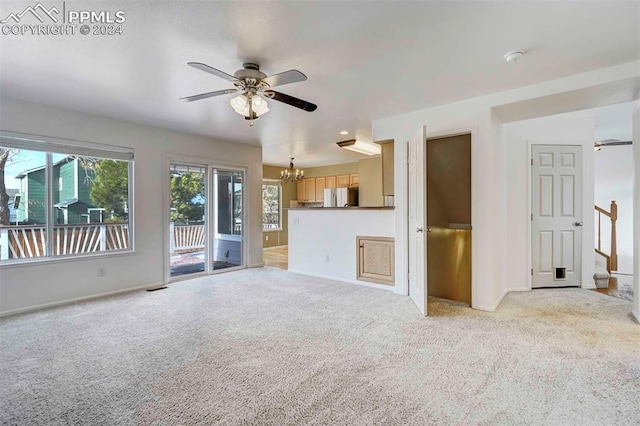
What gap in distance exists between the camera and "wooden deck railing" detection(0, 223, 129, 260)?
340 centimetres

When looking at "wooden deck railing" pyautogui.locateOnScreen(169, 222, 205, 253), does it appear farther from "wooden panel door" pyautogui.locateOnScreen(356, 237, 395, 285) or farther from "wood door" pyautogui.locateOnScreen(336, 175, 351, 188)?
"wood door" pyautogui.locateOnScreen(336, 175, 351, 188)

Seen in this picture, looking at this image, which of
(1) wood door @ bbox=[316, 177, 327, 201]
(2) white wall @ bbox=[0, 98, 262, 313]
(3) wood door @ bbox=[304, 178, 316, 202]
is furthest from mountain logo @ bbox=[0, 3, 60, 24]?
(3) wood door @ bbox=[304, 178, 316, 202]

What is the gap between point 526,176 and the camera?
13.7 ft

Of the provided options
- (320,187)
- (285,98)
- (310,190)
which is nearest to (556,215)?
(285,98)

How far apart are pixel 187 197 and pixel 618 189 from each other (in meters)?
8.91

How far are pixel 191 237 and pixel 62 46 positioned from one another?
330 cm

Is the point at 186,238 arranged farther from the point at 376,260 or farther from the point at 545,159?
the point at 545,159

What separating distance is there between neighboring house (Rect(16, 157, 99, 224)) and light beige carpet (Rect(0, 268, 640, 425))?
1.15 meters

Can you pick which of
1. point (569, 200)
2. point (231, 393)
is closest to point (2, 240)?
point (231, 393)

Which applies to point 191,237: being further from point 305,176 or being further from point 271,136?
point 305,176

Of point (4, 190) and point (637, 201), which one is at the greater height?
point (4, 190)

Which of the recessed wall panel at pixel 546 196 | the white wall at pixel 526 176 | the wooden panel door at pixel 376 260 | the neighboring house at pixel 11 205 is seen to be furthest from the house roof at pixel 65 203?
the recessed wall panel at pixel 546 196

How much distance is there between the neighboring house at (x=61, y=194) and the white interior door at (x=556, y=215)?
6.24 meters

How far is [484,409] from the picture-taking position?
5.55 ft
